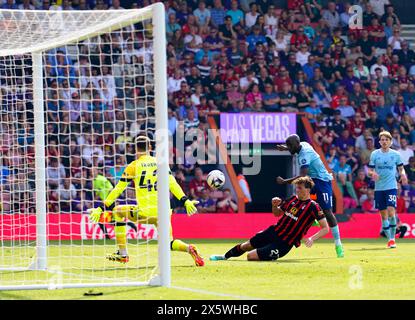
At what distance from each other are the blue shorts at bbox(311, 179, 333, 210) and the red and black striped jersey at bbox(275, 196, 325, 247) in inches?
63.3

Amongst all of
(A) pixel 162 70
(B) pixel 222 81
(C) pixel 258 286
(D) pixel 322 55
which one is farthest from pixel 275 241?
(D) pixel 322 55

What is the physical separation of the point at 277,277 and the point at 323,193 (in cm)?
392

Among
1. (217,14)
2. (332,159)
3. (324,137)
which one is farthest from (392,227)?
(217,14)

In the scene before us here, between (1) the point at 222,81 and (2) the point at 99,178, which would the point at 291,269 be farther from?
(1) the point at 222,81

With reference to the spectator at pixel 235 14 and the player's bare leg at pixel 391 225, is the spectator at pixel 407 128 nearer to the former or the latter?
the spectator at pixel 235 14

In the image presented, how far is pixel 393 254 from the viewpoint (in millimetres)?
15156

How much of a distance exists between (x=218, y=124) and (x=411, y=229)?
18.0 feet

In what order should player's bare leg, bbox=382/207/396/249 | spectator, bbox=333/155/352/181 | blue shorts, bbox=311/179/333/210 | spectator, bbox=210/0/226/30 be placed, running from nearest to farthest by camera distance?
blue shorts, bbox=311/179/333/210
player's bare leg, bbox=382/207/396/249
spectator, bbox=333/155/352/181
spectator, bbox=210/0/226/30

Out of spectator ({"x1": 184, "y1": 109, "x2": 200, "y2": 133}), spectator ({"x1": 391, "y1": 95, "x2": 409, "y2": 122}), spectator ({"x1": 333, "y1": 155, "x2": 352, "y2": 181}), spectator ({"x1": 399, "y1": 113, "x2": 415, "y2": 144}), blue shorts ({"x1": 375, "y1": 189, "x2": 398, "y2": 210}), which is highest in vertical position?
spectator ({"x1": 391, "y1": 95, "x2": 409, "y2": 122})

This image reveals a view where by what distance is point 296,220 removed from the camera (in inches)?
514

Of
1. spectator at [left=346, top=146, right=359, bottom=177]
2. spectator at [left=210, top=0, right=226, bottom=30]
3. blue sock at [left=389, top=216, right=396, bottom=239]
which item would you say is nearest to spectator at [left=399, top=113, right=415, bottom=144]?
spectator at [left=346, top=146, right=359, bottom=177]

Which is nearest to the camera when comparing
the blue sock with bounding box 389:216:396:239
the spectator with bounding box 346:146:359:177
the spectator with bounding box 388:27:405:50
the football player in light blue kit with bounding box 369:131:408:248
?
the blue sock with bounding box 389:216:396:239

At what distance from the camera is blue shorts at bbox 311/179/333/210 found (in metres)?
14.8

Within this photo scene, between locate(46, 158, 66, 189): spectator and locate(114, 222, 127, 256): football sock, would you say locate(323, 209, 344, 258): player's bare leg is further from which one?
locate(46, 158, 66, 189): spectator
